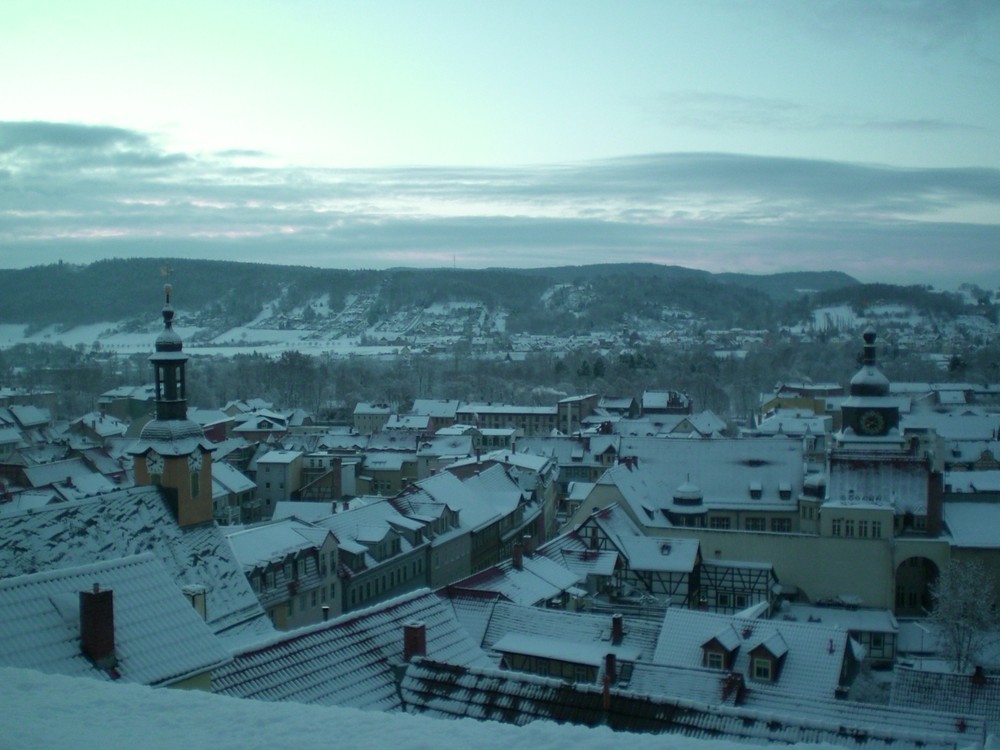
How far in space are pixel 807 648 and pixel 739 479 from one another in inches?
846

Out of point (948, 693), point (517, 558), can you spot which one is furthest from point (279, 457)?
point (948, 693)

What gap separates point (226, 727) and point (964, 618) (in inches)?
992

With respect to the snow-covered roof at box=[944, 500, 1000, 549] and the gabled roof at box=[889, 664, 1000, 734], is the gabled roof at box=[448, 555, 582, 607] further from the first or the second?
the snow-covered roof at box=[944, 500, 1000, 549]

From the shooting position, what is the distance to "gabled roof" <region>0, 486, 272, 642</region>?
69.3ft

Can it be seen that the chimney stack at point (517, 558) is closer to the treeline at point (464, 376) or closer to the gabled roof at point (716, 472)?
the gabled roof at point (716, 472)

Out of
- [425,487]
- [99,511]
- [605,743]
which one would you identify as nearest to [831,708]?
[605,743]

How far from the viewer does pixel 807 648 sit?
21812mm

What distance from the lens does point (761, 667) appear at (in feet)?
70.6

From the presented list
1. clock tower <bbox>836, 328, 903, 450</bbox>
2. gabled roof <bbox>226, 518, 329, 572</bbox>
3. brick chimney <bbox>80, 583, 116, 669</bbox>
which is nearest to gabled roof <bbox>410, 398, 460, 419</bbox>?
clock tower <bbox>836, 328, 903, 450</bbox>

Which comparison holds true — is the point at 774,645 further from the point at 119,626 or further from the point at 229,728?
the point at 229,728

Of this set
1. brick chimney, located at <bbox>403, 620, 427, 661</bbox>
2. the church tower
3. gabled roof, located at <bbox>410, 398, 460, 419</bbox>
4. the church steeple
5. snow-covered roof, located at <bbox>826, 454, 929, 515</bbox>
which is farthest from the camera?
gabled roof, located at <bbox>410, 398, 460, 419</bbox>

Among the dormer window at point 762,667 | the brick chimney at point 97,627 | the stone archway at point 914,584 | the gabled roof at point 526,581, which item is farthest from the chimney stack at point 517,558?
the brick chimney at point 97,627

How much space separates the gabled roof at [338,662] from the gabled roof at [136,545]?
7030mm

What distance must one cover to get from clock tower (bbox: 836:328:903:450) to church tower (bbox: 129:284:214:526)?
27393 millimetres
